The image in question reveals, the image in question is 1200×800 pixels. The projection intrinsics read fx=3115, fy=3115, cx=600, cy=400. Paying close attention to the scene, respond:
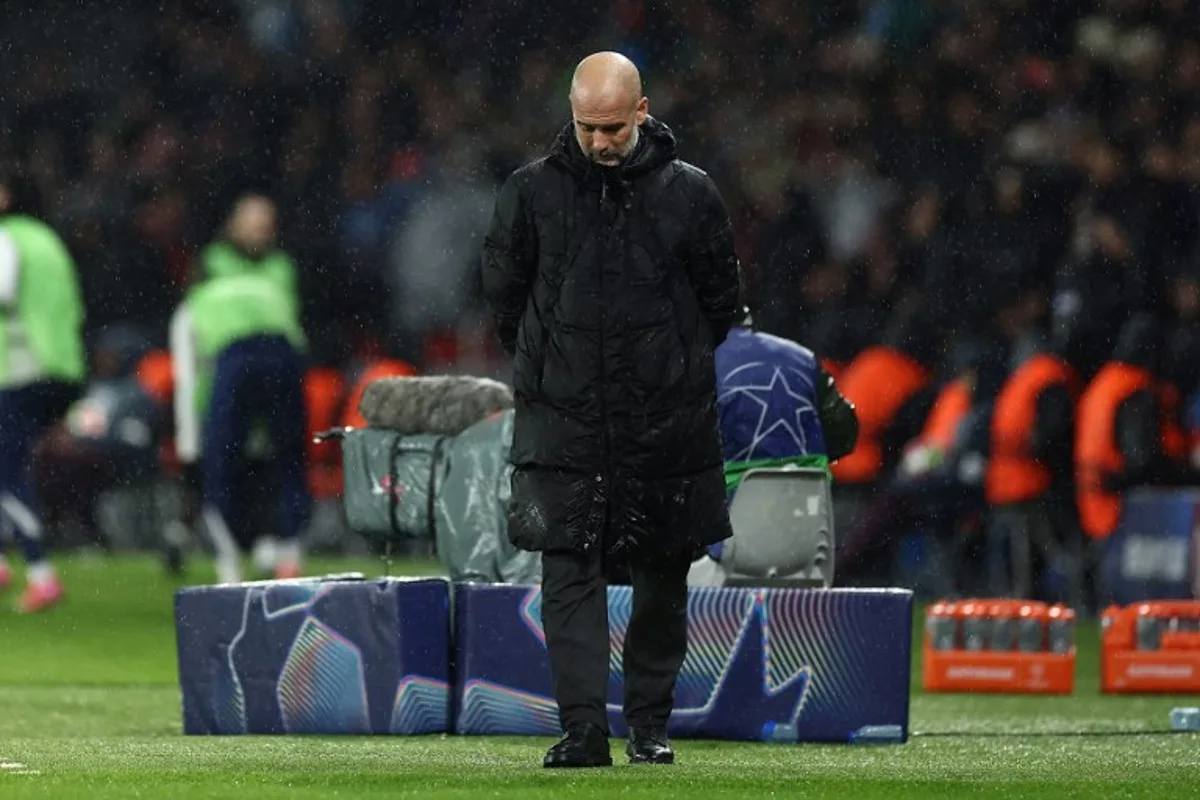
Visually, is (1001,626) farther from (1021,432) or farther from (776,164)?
(776,164)

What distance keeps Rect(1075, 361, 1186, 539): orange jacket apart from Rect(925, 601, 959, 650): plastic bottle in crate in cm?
309

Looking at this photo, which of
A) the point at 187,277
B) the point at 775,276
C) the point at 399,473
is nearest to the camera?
the point at 399,473

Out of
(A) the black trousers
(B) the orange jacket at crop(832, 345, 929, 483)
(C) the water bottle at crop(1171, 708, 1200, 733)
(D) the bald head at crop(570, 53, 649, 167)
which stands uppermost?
(D) the bald head at crop(570, 53, 649, 167)

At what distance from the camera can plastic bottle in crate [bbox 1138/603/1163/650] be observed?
11.0 metres

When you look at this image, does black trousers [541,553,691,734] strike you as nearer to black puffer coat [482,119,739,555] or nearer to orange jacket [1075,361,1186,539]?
black puffer coat [482,119,739,555]

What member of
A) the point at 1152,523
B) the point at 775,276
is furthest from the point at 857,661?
the point at 775,276

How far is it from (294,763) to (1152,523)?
7550mm

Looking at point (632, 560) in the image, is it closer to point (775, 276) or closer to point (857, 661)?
point (857, 661)

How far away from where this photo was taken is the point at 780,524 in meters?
8.72

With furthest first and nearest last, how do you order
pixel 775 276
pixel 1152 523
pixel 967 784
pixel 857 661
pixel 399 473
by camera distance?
pixel 775 276 < pixel 1152 523 < pixel 399 473 < pixel 857 661 < pixel 967 784

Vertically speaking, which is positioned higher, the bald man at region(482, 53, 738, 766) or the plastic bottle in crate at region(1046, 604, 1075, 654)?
the bald man at region(482, 53, 738, 766)

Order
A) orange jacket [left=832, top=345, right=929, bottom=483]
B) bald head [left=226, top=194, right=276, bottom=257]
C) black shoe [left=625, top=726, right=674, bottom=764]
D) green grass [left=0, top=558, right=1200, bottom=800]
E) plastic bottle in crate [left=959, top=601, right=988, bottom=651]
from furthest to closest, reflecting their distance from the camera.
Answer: orange jacket [left=832, top=345, right=929, bottom=483]
bald head [left=226, top=194, right=276, bottom=257]
plastic bottle in crate [left=959, top=601, right=988, bottom=651]
black shoe [left=625, top=726, right=674, bottom=764]
green grass [left=0, top=558, right=1200, bottom=800]

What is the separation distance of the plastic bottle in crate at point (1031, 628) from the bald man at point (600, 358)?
4308mm

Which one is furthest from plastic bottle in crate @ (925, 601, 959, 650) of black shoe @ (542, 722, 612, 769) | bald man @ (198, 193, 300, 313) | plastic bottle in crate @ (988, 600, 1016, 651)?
bald man @ (198, 193, 300, 313)
